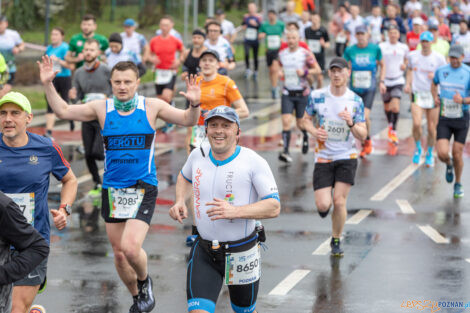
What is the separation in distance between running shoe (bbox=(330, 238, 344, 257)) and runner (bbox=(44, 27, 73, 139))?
885 centimetres

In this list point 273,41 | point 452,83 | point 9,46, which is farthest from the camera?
point 273,41

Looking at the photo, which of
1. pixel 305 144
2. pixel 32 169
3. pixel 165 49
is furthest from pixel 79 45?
pixel 32 169

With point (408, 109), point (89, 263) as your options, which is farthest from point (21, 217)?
point (408, 109)

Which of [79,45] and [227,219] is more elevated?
[227,219]

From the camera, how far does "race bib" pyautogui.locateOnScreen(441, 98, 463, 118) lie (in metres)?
13.7

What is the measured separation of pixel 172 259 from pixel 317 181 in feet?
5.97

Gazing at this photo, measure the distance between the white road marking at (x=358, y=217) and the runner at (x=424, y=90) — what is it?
377 centimetres

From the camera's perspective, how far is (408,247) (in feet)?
35.6

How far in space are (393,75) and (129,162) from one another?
37.0 ft

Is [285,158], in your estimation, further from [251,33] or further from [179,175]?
[251,33]

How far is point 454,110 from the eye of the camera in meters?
13.8

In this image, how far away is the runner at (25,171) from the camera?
6898mm

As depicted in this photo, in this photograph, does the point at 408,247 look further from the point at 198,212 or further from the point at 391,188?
the point at 198,212

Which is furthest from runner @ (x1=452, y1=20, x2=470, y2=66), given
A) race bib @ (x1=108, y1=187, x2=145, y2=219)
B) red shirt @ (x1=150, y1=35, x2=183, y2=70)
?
race bib @ (x1=108, y1=187, x2=145, y2=219)
